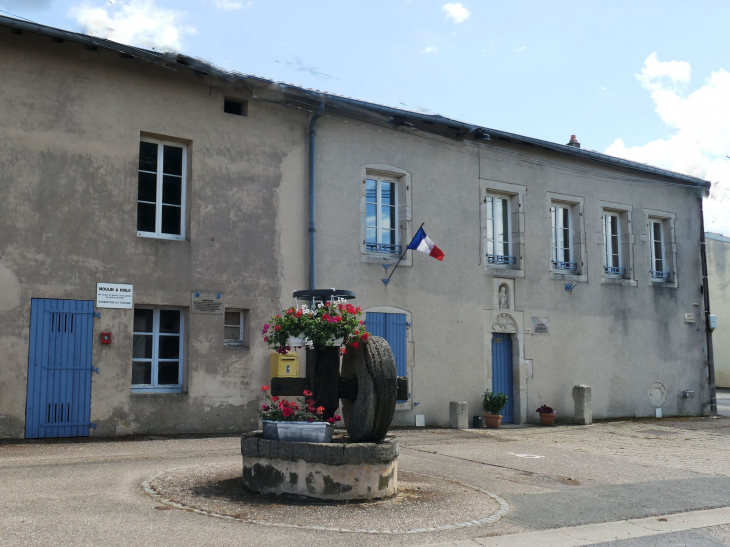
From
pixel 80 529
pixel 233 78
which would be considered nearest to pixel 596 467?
pixel 80 529

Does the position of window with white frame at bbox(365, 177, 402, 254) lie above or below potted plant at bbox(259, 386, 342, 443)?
above

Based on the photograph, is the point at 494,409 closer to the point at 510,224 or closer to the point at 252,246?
the point at 510,224

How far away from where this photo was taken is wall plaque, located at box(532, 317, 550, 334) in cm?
1413

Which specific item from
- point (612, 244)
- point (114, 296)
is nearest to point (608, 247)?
point (612, 244)

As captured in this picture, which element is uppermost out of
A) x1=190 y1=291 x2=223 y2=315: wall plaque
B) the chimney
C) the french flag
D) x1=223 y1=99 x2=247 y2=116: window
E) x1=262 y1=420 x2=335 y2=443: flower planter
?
the chimney

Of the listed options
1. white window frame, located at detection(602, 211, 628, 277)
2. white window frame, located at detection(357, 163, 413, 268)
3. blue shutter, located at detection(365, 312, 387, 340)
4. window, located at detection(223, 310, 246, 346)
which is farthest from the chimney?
window, located at detection(223, 310, 246, 346)

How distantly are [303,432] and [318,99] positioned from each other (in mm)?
7090

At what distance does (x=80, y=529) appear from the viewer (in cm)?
474

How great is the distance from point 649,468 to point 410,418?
4555mm

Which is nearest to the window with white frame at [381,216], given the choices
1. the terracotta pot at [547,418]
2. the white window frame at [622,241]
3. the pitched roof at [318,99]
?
the pitched roof at [318,99]

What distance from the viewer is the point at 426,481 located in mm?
7051

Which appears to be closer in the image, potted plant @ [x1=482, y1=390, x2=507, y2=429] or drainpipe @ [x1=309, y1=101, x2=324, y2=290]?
drainpipe @ [x1=309, y1=101, x2=324, y2=290]

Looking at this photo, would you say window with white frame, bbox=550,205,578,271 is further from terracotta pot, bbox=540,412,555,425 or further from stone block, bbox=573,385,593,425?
terracotta pot, bbox=540,412,555,425

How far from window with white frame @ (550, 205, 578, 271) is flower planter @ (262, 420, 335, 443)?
9920 millimetres
